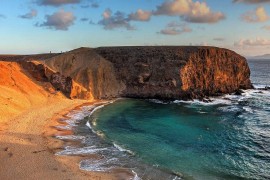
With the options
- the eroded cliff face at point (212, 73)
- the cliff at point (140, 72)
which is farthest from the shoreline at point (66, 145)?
the eroded cliff face at point (212, 73)

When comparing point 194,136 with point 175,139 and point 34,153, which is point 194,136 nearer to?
point 175,139

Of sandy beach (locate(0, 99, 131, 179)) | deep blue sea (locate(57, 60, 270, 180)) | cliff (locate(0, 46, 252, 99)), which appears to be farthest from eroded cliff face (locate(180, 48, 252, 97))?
sandy beach (locate(0, 99, 131, 179))

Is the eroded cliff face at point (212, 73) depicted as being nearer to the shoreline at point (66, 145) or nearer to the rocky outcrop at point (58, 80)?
the rocky outcrop at point (58, 80)

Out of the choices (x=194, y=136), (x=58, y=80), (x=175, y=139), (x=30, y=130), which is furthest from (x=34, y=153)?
(x=58, y=80)

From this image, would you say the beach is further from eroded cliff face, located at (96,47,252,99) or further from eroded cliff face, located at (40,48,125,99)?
eroded cliff face, located at (96,47,252,99)

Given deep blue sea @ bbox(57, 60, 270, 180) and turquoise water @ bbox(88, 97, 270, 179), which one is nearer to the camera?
deep blue sea @ bbox(57, 60, 270, 180)

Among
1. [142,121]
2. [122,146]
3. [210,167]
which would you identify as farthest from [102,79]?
[210,167]
